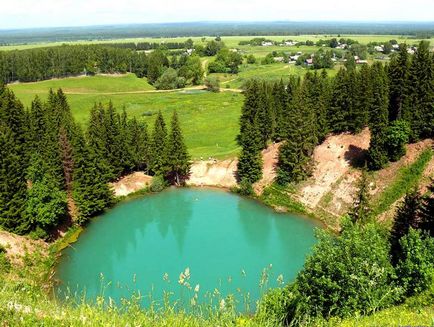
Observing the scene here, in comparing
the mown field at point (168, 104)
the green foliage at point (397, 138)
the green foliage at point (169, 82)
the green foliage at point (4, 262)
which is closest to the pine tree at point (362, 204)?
the green foliage at point (397, 138)

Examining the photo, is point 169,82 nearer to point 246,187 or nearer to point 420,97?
point 246,187

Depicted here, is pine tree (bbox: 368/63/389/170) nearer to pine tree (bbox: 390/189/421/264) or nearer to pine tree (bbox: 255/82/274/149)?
pine tree (bbox: 390/189/421/264)

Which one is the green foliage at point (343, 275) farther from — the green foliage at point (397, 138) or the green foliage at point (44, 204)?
the green foliage at point (397, 138)

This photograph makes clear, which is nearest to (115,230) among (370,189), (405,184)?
(370,189)

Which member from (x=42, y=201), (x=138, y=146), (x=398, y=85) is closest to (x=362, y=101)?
(x=398, y=85)

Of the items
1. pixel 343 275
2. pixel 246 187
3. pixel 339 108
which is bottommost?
pixel 246 187

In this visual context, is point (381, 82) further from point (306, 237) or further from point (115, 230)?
point (115, 230)
